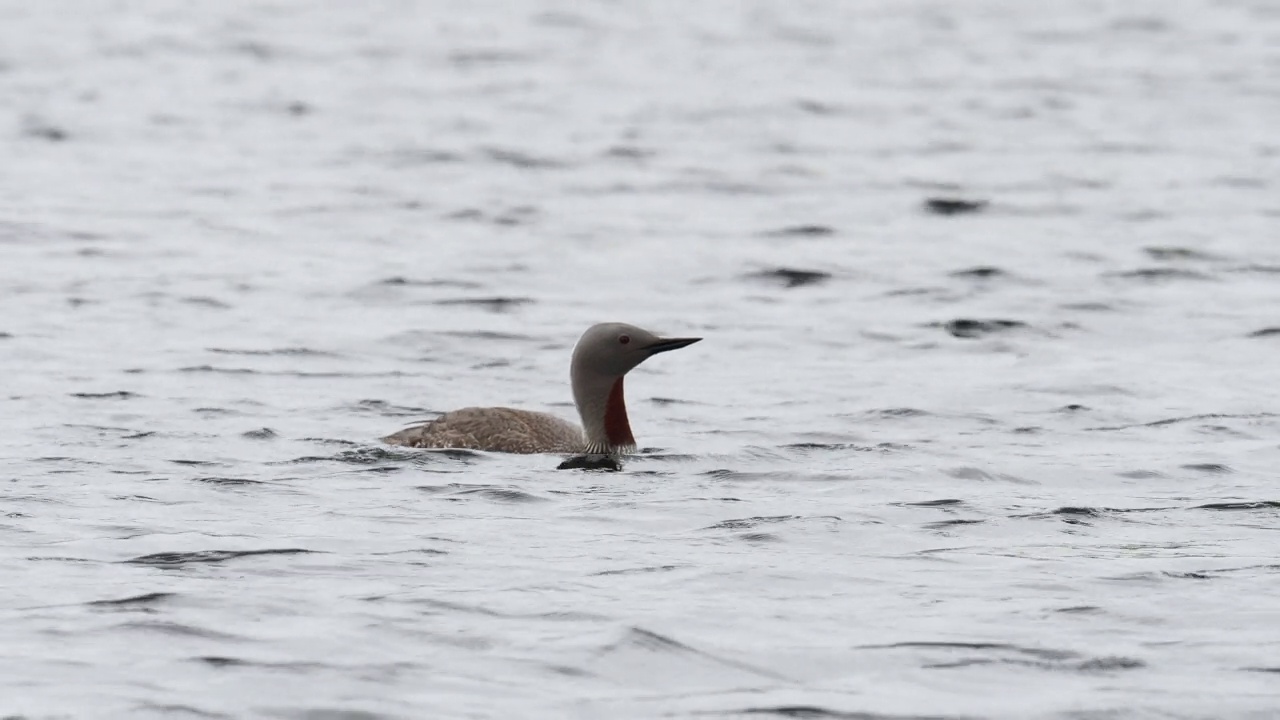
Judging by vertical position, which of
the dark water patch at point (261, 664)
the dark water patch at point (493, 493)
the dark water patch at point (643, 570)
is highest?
the dark water patch at point (261, 664)

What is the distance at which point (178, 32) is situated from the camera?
40.1m

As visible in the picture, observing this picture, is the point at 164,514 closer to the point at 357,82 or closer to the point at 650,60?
the point at 357,82

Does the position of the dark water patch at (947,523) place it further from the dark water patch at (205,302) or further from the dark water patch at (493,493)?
the dark water patch at (205,302)

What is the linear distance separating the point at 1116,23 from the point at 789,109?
1142 cm

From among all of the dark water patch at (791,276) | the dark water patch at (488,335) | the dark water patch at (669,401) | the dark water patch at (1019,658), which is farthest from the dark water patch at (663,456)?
the dark water patch at (791,276)

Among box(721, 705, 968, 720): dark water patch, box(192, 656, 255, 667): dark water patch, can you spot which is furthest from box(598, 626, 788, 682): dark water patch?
box(192, 656, 255, 667): dark water patch

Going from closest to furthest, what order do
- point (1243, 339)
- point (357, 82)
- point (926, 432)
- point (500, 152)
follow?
point (926, 432) → point (1243, 339) → point (500, 152) → point (357, 82)

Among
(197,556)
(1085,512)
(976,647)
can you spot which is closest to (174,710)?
(197,556)

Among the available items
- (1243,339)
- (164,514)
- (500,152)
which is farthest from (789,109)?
(164,514)

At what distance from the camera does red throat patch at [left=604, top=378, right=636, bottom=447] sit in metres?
14.0

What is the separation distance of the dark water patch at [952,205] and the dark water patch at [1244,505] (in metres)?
12.2

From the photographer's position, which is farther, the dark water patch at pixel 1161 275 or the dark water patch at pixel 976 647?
the dark water patch at pixel 1161 275

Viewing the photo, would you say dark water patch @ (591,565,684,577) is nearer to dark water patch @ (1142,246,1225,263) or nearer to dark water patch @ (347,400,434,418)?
dark water patch @ (347,400,434,418)

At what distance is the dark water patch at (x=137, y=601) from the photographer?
32.4 ft
